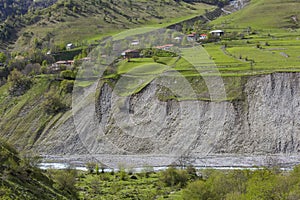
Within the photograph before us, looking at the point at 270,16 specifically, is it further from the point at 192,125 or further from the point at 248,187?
the point at 248,187

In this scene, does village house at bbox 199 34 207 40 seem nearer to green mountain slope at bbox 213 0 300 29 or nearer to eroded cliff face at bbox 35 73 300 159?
green mountain slope at bbox 213 0 300 29

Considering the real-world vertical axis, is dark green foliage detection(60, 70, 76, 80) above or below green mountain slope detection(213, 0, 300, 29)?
below

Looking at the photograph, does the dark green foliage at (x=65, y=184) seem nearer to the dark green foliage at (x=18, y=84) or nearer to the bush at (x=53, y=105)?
the bush at (x=53, y=105)

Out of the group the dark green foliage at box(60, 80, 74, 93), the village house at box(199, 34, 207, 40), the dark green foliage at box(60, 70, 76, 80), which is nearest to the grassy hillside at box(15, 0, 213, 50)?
the dark green foliage at box(60, 70, 76, 80)

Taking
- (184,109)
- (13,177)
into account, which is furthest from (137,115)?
(13,177)

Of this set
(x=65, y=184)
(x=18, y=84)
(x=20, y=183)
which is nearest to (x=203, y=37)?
(x=18, y=84)

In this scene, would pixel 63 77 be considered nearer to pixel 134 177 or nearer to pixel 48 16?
pixel 134 177

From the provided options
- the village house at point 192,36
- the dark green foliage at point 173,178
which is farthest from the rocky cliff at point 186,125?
the village house at point 192,36
